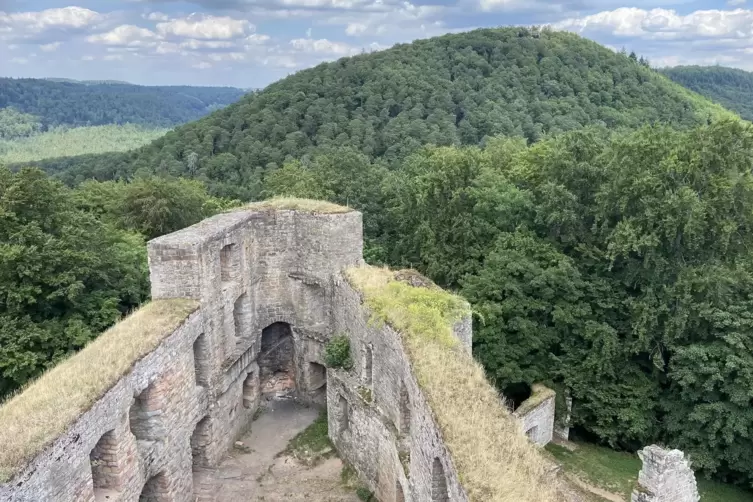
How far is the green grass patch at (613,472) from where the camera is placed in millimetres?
18906

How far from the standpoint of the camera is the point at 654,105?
67.1 meters

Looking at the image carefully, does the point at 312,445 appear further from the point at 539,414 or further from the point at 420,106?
the point at 420,106

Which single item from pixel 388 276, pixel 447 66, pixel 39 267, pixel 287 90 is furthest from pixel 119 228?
pixel 447 66

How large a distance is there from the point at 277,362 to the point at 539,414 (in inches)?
359

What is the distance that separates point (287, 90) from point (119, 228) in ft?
158

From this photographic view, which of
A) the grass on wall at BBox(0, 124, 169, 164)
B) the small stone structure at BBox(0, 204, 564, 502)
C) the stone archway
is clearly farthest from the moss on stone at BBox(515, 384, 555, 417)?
the grass on wall at BBox(0, 124, 169, 164)

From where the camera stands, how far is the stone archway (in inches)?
825

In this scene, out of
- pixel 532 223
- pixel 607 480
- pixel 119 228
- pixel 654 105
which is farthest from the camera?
pixel 654 105

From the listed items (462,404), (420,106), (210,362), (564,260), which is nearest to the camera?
(462,404)

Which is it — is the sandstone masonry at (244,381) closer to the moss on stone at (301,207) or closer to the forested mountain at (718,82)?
the moss on stone at (301,207)

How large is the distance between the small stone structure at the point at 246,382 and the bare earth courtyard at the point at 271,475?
1.37 feet

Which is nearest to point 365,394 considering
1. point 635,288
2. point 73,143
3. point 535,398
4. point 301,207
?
point 301,207

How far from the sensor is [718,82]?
142 meters

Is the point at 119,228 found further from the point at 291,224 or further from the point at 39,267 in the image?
the point at 291,224
